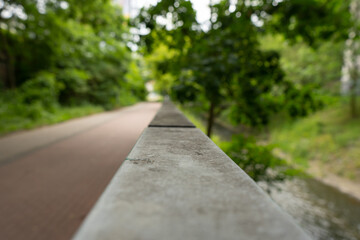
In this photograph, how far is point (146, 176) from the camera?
0.80 meters

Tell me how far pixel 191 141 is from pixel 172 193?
0.77 metres

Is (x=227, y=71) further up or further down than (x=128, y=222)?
further up

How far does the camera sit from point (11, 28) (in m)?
8.95

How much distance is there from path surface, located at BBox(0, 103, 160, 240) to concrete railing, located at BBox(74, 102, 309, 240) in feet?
7.85

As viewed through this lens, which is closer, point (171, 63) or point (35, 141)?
point (171, 63)

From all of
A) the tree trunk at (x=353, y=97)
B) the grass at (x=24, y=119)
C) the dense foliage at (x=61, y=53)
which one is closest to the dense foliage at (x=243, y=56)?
the dense foliage at (x=61, y=53)

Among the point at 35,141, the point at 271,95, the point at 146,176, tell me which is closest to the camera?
the point at 146,176

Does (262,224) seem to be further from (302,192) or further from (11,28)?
(11,28)

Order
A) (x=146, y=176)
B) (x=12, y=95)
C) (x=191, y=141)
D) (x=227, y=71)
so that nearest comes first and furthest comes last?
(x=146, y=176), (x=191, y=141), (x=227, y=71), (x=12, y=95)

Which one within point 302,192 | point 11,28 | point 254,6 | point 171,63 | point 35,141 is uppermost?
point 11,28

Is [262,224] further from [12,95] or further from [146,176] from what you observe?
[12,95]

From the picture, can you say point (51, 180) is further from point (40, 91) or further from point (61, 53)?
point (61, 53)

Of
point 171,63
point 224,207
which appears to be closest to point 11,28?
point 171,63

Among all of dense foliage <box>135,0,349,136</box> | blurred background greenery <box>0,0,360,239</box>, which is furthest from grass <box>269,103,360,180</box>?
dense foliage <box>135,0,349,136</box>
